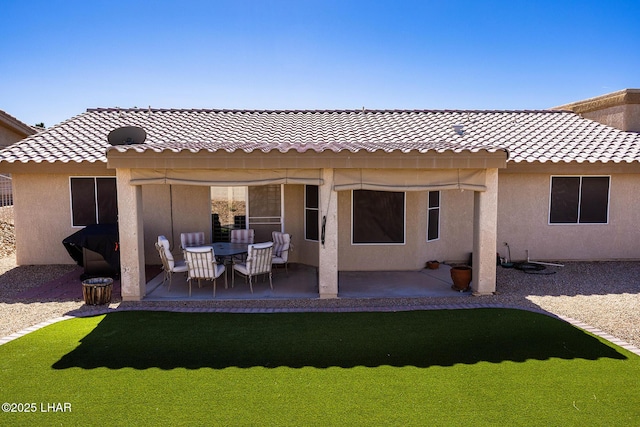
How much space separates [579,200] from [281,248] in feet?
29.0

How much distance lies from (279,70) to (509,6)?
10234 mm

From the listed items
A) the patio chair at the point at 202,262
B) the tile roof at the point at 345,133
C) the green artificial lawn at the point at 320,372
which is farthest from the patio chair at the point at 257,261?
the tile roof at the point at 345,133

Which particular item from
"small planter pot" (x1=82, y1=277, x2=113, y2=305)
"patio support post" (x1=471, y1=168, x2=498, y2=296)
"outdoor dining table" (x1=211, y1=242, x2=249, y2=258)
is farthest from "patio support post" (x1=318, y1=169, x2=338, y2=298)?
"small planter pot" (x1=82, y1=277, x2=113, y2=305)

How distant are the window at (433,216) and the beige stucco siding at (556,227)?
74.6 inches

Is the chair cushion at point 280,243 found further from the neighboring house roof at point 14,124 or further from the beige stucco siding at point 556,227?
the neighboring house roof at point 14,124

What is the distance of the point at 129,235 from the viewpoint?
9008 mm

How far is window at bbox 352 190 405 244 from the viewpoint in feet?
39.7

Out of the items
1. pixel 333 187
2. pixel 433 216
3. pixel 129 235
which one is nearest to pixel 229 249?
pixel 129 235

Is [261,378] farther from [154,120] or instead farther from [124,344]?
[154,120]

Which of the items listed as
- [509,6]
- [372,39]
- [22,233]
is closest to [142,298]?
[22,233]

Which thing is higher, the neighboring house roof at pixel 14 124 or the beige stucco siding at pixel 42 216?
the neighboring house roof at pixel 14 124

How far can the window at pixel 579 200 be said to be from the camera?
42.7ft

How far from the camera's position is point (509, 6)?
1616cm

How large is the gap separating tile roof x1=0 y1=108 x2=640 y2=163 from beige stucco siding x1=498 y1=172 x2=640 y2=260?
108 centimetres
